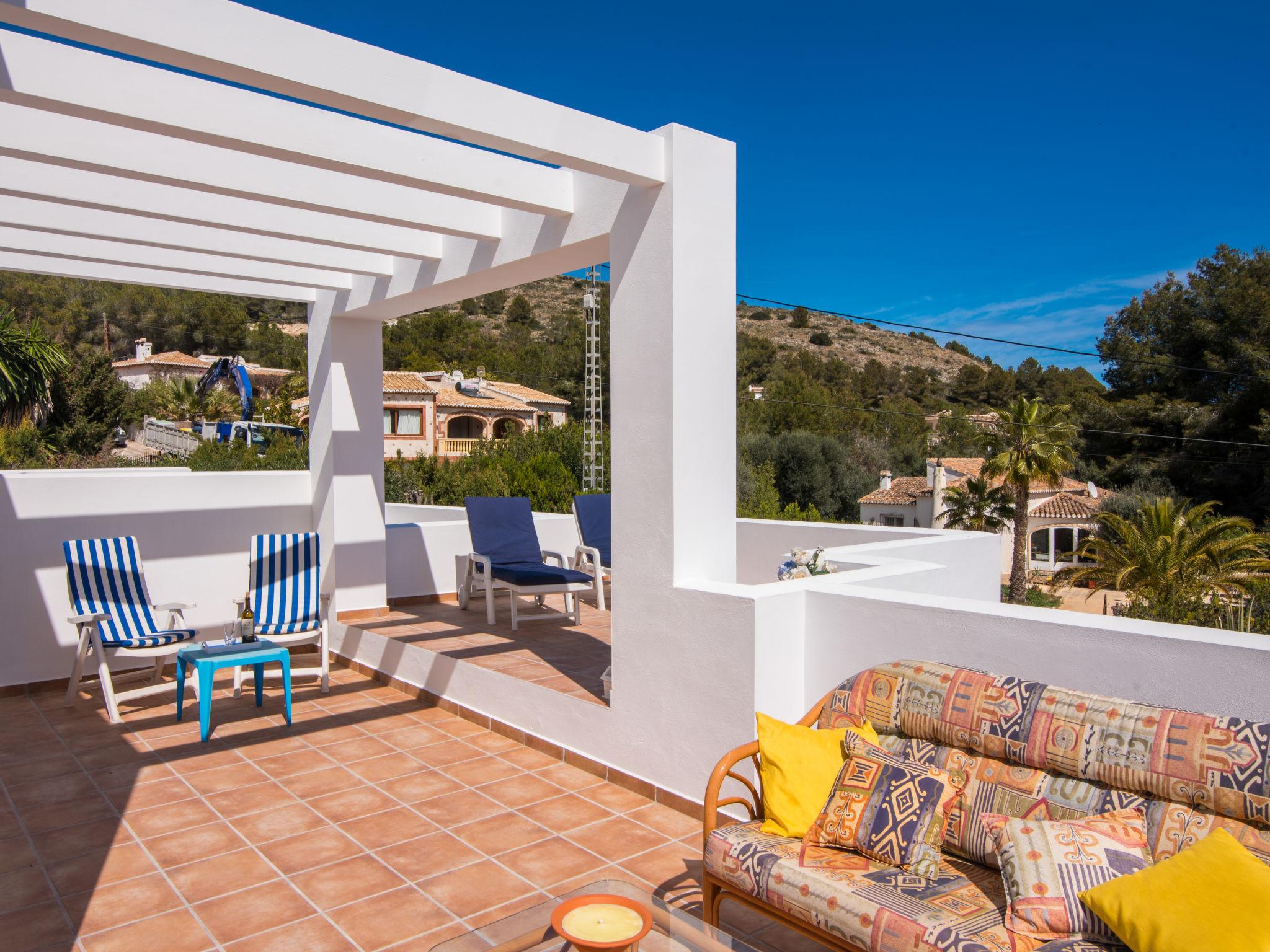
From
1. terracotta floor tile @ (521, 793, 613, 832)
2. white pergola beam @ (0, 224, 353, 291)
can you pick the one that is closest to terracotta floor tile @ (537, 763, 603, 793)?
terracotta floor tile @ (521, 793, 613, 832)

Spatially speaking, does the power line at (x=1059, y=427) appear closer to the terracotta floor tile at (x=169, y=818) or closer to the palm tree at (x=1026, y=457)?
the palm tree at (x=1026, y=457)

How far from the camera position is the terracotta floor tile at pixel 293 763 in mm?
4641

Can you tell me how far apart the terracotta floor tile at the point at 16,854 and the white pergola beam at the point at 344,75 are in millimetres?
3178

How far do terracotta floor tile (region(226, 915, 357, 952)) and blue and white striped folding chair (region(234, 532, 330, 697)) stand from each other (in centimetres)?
308

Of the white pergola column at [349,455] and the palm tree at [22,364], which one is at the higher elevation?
the palm tree at [22,364]

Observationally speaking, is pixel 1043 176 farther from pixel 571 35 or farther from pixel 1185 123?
pixel 571 35

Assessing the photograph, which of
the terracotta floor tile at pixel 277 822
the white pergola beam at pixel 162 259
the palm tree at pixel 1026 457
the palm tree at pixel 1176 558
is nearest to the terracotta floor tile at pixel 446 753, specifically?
the terracotta floor tile at pixel 277 822

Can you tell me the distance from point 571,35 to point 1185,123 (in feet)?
132

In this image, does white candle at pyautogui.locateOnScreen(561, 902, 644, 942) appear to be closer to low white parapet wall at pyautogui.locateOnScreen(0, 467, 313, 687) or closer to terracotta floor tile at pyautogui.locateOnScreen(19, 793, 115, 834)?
terracotta floor tile at pyautogui.locateOnScreen(19, 793, 115, 834)

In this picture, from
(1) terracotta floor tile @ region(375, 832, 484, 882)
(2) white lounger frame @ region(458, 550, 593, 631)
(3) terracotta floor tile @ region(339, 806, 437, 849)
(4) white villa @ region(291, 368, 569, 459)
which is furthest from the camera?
(4) white villa @ region(291, 368, 569, 459)

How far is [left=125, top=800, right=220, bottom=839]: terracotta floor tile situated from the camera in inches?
152

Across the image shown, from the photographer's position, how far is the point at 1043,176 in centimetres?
4762

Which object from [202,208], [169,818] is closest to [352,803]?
[169,818]

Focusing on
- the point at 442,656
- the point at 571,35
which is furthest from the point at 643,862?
the point at 571,35
